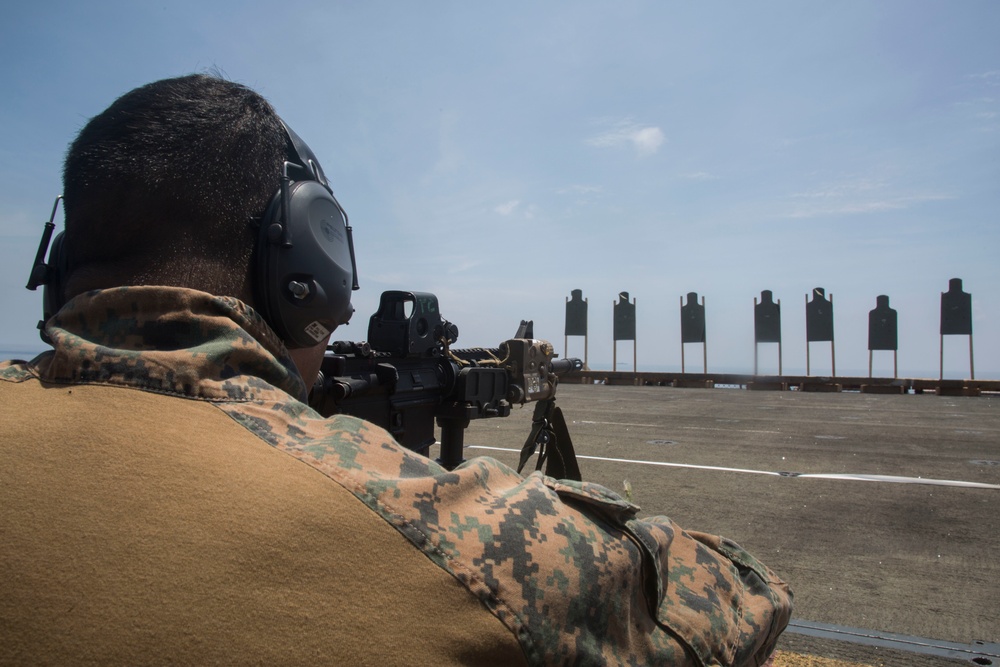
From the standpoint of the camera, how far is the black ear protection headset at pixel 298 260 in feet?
4.30

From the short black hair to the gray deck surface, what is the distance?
2.90 m

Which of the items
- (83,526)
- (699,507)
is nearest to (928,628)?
(699,507)

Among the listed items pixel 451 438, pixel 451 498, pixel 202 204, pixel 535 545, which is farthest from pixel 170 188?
pixel 451 438

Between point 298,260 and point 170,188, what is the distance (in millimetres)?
289

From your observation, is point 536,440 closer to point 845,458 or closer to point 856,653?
point 856,653

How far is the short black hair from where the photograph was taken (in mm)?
1131

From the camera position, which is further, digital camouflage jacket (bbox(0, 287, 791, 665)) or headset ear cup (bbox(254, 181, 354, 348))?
headset ear cup (bbox(254, 181, 354, 348))

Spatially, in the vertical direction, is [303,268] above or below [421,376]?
above

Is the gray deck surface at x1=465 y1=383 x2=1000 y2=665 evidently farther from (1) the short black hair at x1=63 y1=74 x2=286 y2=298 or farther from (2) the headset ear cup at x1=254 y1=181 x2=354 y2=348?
(1) the short black hair at x1=63 y1=74 x2=286 y2=298

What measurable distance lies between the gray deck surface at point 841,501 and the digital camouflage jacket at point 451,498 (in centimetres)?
236

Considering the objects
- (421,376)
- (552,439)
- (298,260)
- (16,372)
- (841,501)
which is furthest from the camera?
(841,501)

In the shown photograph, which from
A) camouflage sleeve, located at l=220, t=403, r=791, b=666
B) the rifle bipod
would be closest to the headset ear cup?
camouflage sleeve, located at l=220, t=403, r=791, b=666

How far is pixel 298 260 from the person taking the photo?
1375mm

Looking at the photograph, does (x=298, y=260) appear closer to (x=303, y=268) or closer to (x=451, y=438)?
(x=303, y=268)
